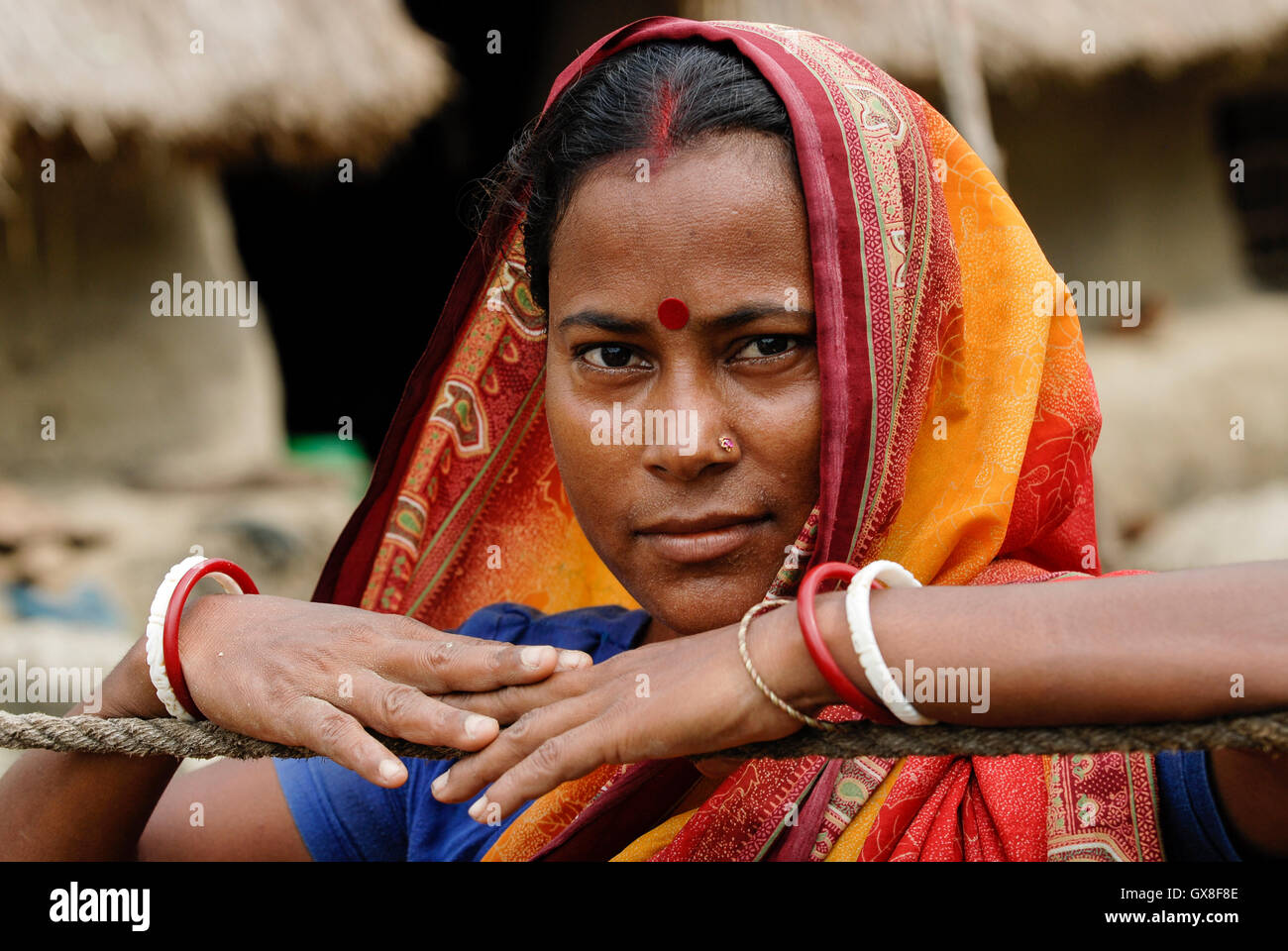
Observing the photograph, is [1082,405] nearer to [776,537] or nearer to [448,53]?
[776,537]

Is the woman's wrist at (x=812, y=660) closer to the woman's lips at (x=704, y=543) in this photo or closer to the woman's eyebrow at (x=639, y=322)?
the woman's lips at (x=704, y=543)

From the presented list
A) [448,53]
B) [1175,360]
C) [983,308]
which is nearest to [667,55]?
[983,308]

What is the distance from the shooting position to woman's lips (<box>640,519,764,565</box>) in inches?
59.1

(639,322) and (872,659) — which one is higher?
(639,322)

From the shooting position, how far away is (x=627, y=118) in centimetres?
162

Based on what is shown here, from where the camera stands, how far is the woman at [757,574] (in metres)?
1.20

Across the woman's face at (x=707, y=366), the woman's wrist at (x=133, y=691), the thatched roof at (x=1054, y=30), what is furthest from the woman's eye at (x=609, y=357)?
the thatched roof at (x=1054, y=30)

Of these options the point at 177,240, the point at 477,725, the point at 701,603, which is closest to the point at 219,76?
the point at 177,240

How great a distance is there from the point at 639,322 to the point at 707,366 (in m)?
0.10

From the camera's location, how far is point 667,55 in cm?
170

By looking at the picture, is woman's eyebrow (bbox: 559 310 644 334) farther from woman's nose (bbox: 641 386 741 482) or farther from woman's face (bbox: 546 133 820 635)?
woman's nose (bbox: 641 386 741 482)

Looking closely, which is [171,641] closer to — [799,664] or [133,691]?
[133,691]

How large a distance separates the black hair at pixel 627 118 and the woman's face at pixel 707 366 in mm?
32

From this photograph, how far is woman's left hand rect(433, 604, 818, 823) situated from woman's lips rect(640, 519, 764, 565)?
209 millimetres
